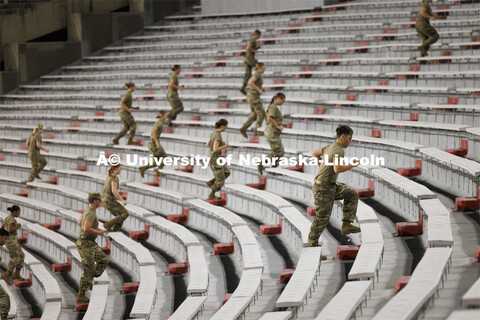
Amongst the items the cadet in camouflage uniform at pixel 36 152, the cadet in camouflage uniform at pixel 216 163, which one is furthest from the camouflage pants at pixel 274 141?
the cadet in camouflage uniform at pixel 36 152

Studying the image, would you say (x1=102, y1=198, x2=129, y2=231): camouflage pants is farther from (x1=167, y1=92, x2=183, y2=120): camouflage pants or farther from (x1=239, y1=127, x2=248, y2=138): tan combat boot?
(x1=167, y1=92, x2=183, y2=120): camouflage pants

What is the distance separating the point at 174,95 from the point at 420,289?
1094cm

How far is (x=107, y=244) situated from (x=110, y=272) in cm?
107

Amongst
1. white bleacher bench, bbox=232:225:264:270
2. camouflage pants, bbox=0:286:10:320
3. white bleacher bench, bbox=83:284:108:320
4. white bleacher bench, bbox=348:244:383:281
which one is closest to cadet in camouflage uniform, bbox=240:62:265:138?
white bleacher bench, bbox=232:225:264:270

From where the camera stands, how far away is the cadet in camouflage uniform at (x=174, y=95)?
635 inches

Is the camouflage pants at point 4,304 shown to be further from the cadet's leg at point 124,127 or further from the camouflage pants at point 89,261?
the cadet's leg at point 124,127

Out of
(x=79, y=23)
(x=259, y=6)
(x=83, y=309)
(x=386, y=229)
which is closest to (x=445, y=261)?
(x=386, y=229)

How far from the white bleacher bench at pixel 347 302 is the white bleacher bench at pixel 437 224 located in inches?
32.0

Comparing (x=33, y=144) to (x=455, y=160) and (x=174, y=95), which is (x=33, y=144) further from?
(x=455, y=160)

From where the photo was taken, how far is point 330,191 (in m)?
8.20

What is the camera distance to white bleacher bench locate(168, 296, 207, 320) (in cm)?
722

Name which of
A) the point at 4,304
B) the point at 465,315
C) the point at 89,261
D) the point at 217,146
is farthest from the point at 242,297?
the point at 217,146

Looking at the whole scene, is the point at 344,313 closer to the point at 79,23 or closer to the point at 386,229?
the point at 386,229

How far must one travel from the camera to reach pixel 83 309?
9641mm
